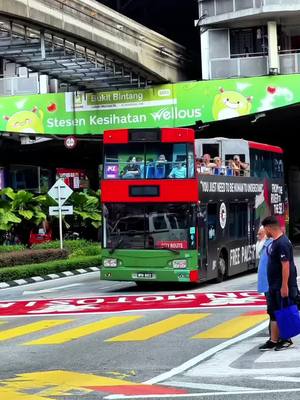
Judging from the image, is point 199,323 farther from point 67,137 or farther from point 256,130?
point 256,130

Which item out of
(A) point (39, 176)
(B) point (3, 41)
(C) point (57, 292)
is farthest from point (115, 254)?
(A) point (39, 176)

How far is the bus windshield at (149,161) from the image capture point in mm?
19516

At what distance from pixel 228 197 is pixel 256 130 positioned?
75.1 feet

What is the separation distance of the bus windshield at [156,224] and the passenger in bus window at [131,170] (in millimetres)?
729

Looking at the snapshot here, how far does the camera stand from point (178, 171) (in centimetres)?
1950

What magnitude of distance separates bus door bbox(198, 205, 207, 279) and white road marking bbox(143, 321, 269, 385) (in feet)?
22.8

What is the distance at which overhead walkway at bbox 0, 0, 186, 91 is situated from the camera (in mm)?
28125

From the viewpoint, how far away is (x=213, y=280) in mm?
21797

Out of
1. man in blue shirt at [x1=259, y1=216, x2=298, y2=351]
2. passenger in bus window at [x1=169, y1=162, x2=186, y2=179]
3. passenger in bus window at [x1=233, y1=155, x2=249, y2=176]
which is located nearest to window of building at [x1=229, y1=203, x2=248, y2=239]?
passenger in bus window at [x1=233, y1=155, x2=249, y2=176]

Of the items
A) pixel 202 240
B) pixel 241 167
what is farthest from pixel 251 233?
pixel 202 240

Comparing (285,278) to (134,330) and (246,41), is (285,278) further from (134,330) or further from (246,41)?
(246,41)

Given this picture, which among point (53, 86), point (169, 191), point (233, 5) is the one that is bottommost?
point (169, 191)

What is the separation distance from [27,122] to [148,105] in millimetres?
6288

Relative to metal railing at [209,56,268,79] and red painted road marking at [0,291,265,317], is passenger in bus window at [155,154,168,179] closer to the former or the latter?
red painted road marking at [0,291,265,317]
